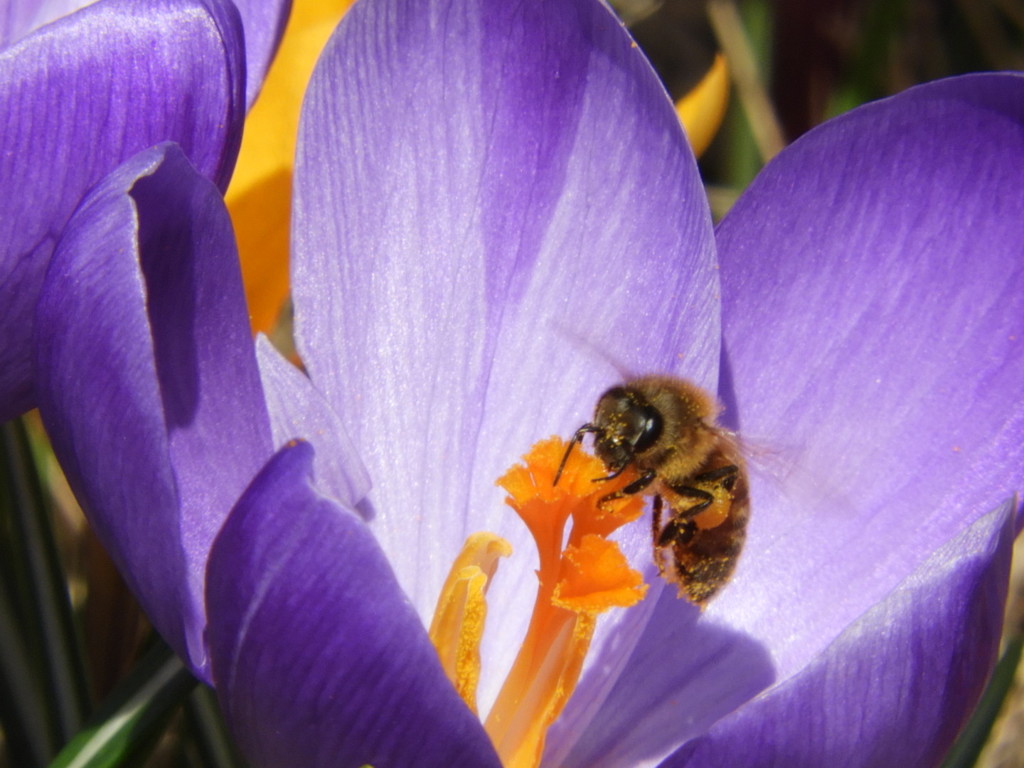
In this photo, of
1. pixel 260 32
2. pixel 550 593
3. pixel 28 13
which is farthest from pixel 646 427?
pixel 28 13

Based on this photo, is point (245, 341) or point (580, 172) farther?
point (580, 172)

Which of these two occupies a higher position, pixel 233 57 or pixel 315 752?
pixel 233 57

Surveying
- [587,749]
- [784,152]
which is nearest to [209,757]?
[587,749]

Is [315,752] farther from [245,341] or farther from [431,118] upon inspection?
[431,118]

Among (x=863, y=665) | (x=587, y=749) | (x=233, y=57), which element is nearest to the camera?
(x=863, y=665)

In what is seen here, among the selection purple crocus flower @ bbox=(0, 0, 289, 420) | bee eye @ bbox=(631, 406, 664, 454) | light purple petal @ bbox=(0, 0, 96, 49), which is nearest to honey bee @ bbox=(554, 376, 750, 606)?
bee eye @ bbox=(631, 406, 664, 454)

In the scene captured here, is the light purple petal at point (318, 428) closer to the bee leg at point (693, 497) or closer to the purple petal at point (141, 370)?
the purple petal at point (141, 370)

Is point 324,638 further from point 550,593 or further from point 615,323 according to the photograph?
point 615,323

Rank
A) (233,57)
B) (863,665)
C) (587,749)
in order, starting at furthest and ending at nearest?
1. (587,749)
2. (233,57)
3. (863,665)
